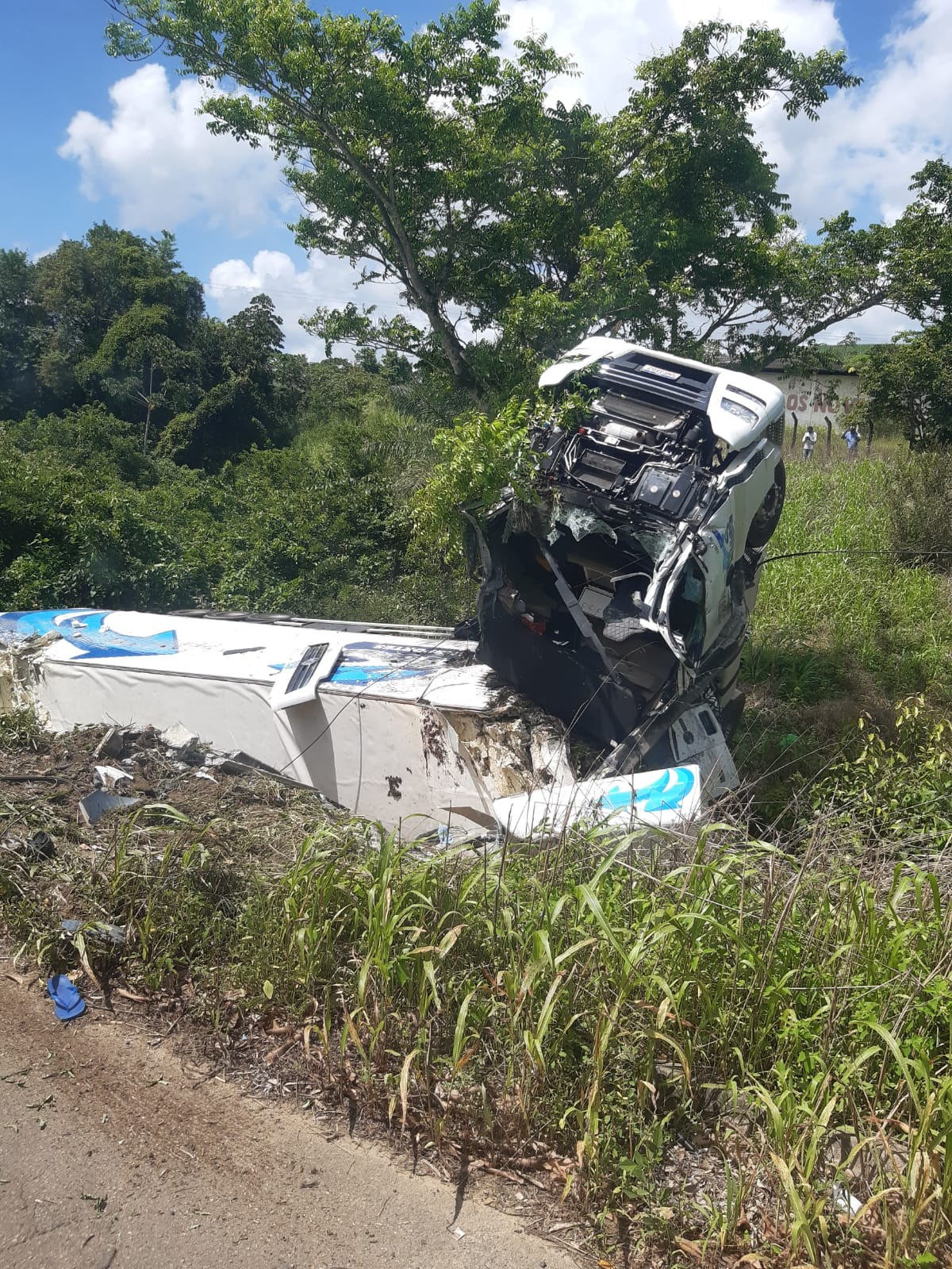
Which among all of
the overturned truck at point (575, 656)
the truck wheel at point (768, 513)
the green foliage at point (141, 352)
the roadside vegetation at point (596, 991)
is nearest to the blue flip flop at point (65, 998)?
the roadside vegetation at point (596, 991)

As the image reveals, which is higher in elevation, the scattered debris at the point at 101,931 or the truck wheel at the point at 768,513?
the truck wheel at the point at 768,513

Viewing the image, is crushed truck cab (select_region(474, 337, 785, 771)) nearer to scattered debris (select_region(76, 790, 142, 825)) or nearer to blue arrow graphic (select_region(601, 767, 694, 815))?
blue arrow graphic (select_region(601, 767, 694, 815))

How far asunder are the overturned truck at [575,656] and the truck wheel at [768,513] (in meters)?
0.01

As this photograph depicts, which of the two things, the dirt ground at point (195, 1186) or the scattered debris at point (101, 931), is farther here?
the scattered debris at point (101, 931)

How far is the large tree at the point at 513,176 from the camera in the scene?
8.45m

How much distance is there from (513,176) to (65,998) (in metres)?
8.92

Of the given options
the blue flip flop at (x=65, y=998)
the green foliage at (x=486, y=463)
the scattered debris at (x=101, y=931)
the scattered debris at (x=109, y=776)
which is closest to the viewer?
the blue flip flop at (x=65, y=998)

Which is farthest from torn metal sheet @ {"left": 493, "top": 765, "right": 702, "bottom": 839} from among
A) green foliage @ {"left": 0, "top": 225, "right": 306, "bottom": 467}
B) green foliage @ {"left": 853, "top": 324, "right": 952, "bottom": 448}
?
green foliage @ {"left": 0, "top": 225, "right": 306, "bottom": 467}

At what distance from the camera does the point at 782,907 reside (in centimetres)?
288

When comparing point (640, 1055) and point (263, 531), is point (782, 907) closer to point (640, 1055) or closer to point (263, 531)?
point (640, 1055)

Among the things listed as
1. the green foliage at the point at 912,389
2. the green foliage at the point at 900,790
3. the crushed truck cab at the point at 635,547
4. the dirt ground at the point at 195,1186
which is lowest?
the dirt ground at the point at 195,1186

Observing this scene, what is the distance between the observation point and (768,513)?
5.39 metres

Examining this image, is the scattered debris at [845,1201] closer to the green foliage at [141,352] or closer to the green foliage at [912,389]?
the green foliage at [912,389]

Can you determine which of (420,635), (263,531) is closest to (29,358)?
(263,531)
